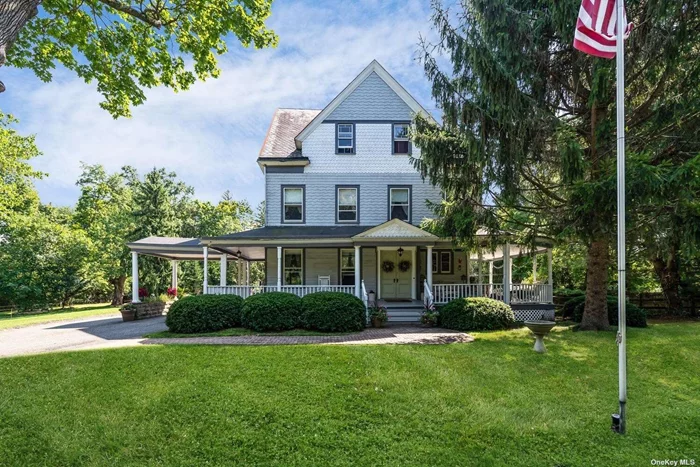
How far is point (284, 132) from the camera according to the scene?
17328 mm

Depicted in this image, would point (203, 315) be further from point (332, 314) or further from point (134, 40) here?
point (134, 40)

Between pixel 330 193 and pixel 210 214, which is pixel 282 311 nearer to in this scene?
pixel 330 193

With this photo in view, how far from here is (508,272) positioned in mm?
12922

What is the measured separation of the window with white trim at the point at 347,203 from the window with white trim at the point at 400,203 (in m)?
1.62

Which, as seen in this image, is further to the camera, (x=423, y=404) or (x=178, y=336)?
(x=178, y=336)

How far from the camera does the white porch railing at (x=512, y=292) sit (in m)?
13.0

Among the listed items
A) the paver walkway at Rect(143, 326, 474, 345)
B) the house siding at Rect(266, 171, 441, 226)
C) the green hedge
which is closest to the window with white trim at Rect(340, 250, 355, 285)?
the house siding at Rect(266, 171, 441, 226)

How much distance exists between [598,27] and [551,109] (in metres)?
5.16

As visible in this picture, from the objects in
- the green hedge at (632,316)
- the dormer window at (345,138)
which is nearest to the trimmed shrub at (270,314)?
the dormer window at (345,138)

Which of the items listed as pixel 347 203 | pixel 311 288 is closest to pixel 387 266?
pixel 347 203

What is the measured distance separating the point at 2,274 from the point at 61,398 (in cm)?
2370

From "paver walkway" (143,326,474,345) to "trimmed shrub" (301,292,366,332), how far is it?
1.50 feet

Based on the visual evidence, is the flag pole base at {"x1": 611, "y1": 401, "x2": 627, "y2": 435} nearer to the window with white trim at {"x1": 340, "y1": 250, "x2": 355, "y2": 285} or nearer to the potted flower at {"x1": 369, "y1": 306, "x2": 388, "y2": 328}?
the potted flower at {"x1": 369, "y1": 306, "x2": 388, "y2": 328}

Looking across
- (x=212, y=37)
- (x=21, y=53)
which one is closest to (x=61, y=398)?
(x=21, y=53)
